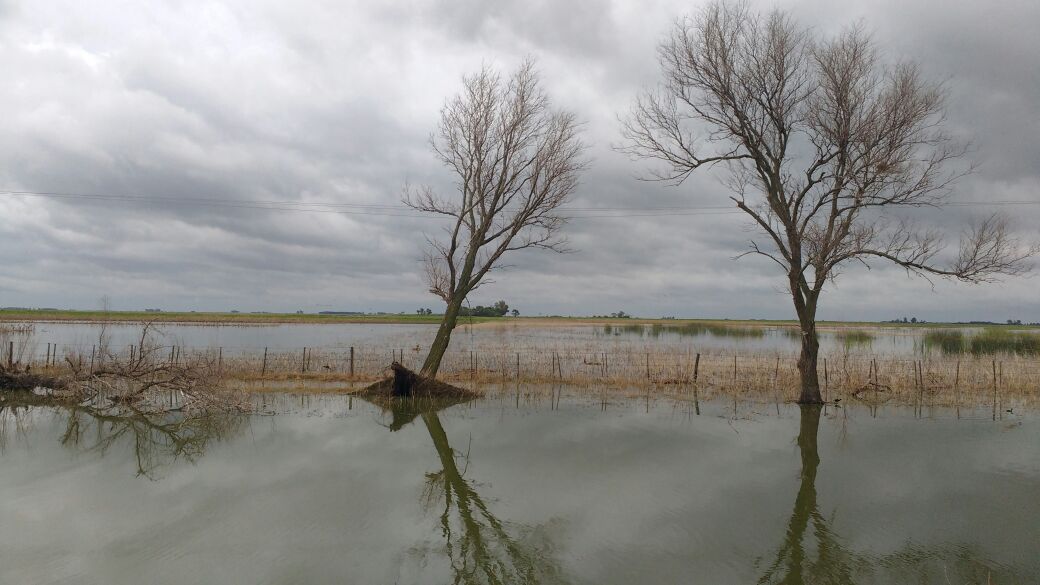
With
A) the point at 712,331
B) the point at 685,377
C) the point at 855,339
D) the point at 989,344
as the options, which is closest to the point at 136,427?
the point at 685,377

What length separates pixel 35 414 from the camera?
15.9 m

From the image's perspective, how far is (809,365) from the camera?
19.4 metres

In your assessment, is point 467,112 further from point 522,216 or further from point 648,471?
point 648,471

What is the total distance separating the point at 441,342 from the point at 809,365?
12635mm

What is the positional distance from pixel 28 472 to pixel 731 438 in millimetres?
14356

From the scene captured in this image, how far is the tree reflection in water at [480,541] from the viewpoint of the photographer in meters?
7.00

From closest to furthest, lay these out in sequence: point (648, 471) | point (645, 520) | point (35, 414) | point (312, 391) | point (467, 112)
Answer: point (645, 520) → point (648, 471) → point (35, 414) → point (312, 391) → point (467, 112)

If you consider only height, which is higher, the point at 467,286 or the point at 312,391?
the point at 467,286

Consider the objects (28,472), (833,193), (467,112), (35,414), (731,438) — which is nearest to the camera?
(28,472)

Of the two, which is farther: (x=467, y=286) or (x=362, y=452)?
(x=467, y=286)

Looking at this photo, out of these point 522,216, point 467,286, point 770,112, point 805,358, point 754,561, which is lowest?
point 754,561

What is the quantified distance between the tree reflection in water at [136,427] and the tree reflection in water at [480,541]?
5.21 meters

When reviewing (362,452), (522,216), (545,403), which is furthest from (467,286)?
(362,452)

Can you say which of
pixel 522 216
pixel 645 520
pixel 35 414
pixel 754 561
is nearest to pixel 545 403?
pixel 522 216
